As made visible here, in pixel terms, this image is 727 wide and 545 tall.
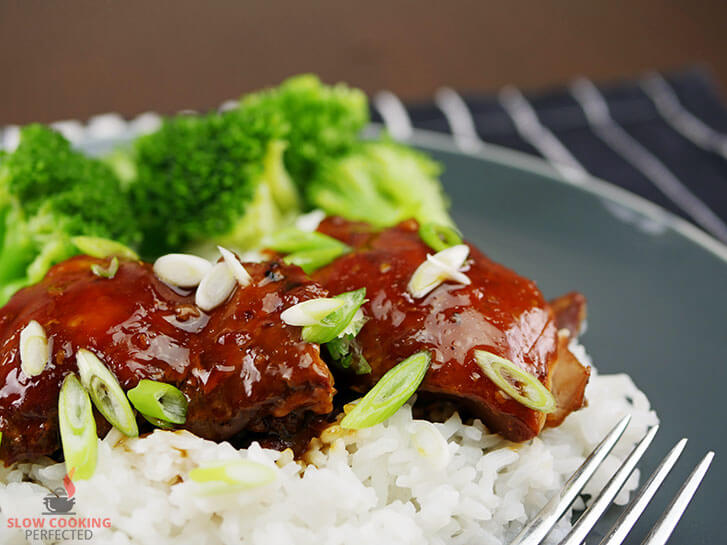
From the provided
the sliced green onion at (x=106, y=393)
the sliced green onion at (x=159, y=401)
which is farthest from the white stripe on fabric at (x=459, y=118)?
the sliced green onion at (x=106, y=393)

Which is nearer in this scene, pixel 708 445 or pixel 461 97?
pixel 708 445

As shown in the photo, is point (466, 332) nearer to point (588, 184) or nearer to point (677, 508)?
point (677, 508)

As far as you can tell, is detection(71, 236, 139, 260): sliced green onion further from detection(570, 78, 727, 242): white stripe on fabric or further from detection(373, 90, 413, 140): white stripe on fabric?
detection(570, 78, 727, 242): white stripe on fabric

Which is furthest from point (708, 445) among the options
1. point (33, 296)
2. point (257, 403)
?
point (33, 296)

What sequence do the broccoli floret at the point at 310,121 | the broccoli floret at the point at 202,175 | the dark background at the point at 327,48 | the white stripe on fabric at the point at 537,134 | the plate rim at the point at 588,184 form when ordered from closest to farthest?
the broccoli floret at the point at 202,175
the plate rim at the point at 588,184
the broccoli floret at the point at 310,121
the white stripe on fabric at the point at 537,134
the dark background at the point at 327,48

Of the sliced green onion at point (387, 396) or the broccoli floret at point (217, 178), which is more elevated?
the broccoli floret at point (217, 178)

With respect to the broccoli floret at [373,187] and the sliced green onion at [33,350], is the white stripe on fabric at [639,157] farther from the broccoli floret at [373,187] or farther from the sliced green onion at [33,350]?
the sliced green onion at [33,350]

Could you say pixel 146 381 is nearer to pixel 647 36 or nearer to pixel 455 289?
pixel 455 289
